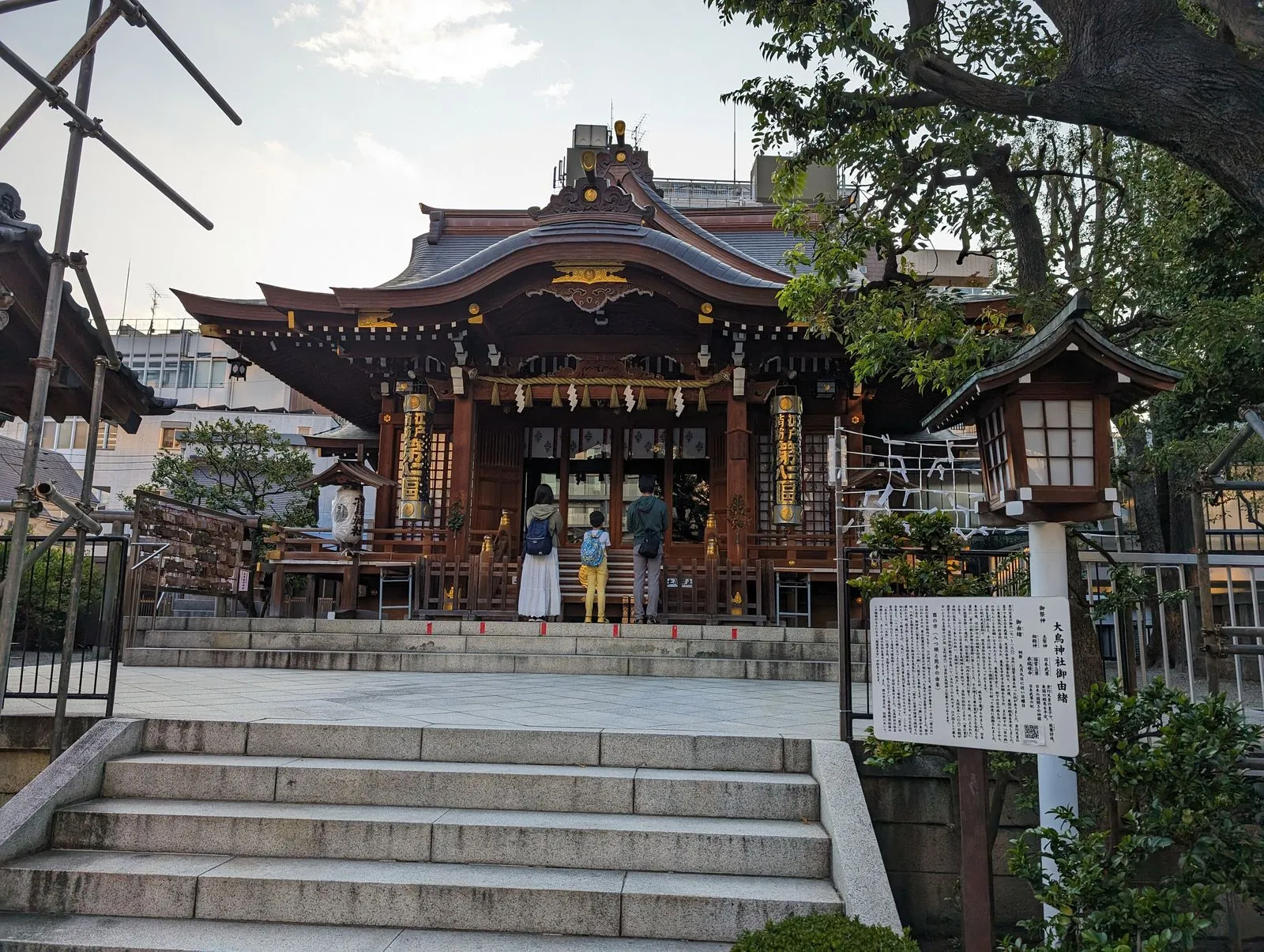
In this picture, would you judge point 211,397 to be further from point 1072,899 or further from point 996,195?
point 1072,899

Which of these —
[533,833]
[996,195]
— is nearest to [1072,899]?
[533,833]

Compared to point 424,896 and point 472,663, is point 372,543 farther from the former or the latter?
point 424,896

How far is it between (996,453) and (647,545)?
6958 mm

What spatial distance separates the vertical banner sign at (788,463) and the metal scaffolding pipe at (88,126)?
932 cm

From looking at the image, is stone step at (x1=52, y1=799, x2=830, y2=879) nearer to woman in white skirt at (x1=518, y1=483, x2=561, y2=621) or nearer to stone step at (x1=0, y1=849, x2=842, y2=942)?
stone step at (x1=0, y1=849, x2=842, y2=942)

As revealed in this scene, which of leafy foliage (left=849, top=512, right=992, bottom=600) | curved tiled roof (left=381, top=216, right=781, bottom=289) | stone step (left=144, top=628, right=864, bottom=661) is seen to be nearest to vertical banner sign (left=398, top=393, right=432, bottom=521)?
curved tiled roof (left=381, top=216, right=781, bottom=289)

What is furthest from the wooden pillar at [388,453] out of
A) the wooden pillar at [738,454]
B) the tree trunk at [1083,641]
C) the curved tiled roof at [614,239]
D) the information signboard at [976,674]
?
the information signboard at [976,674]

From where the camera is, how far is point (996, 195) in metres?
6.46

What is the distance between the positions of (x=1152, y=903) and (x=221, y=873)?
12.8ft

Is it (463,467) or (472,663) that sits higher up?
(463,467)

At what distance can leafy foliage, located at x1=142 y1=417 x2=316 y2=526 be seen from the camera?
1881cm

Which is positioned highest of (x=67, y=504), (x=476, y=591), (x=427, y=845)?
(x=67, y=504)

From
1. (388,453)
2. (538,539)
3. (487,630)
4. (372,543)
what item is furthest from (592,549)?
(388,453)

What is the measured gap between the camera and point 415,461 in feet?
44.3
